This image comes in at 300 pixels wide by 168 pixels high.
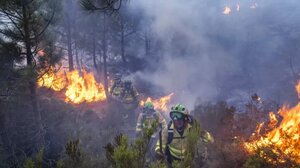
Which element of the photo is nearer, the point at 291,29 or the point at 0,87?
the point at 0,87

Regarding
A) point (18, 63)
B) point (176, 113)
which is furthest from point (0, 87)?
point (176, 113)

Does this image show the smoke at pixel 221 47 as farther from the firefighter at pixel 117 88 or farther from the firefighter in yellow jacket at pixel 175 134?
the firefighter in yellow jacket at pixel 175 134

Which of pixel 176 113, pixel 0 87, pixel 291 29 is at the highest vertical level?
pixel 291 29

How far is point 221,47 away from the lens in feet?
88.1

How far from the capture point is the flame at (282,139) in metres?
6.67

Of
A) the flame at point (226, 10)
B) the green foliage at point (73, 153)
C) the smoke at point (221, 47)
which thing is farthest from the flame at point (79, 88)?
the flame at point (226, 10)

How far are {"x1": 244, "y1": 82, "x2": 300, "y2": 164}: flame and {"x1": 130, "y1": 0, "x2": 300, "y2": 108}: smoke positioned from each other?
11911mm

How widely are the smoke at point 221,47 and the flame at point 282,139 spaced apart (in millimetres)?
11911

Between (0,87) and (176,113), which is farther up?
(0,87)

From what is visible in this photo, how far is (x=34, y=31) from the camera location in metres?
9.80

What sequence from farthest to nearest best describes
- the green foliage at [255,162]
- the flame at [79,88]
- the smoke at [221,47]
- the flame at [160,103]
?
the smoke at [221,47] < the flame at [160,103] < the flame at [79,88] < the green foliage at [255,162]

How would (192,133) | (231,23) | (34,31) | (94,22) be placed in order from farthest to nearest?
(231,23) → (94,22) → (34,31) → (192,133)

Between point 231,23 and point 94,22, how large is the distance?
1398cm

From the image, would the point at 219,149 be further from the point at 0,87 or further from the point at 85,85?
the point at 85,85
